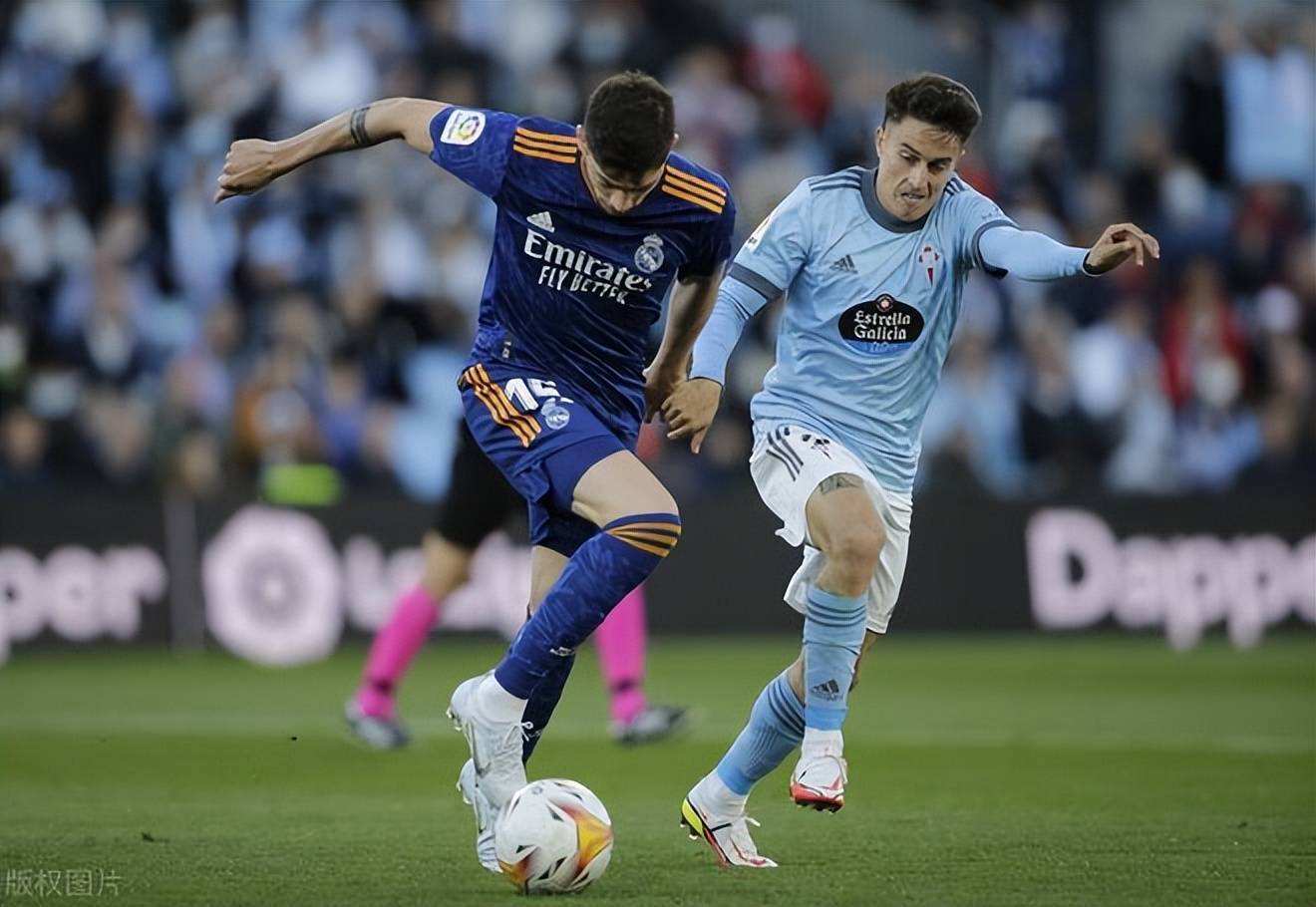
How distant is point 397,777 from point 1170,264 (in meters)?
11.7

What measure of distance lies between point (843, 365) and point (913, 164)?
677 mm

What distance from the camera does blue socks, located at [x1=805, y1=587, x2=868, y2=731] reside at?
6508mm

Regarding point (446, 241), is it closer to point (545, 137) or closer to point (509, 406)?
point (545, 137)

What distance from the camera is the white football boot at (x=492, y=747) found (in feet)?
20.3

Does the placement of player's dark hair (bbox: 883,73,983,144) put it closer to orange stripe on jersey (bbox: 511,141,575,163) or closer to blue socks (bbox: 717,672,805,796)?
orange stripe on jersey (bbox: 511,141,575,163)

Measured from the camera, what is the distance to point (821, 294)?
693cm

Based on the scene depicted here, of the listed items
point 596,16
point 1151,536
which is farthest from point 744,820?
point 596,16

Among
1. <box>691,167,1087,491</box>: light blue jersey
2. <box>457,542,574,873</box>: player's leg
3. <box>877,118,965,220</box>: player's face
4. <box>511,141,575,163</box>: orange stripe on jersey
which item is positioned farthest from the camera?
<box>691,167,1087,491</box>: light blue jersey

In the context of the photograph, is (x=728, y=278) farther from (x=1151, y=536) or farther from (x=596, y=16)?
(x=596, y=16)

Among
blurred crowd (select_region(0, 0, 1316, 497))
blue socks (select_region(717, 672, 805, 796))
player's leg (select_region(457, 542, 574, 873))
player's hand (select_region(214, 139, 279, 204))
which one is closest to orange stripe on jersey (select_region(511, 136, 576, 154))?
player's hand (select_region(214, 139, 279, 204))

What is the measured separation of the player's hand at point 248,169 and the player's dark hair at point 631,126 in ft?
3.42

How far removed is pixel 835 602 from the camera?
6.51m

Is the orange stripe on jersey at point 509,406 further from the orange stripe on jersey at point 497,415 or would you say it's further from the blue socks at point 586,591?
the blue socks at point 586,591

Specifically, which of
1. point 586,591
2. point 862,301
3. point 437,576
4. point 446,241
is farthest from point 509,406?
point 446,241
